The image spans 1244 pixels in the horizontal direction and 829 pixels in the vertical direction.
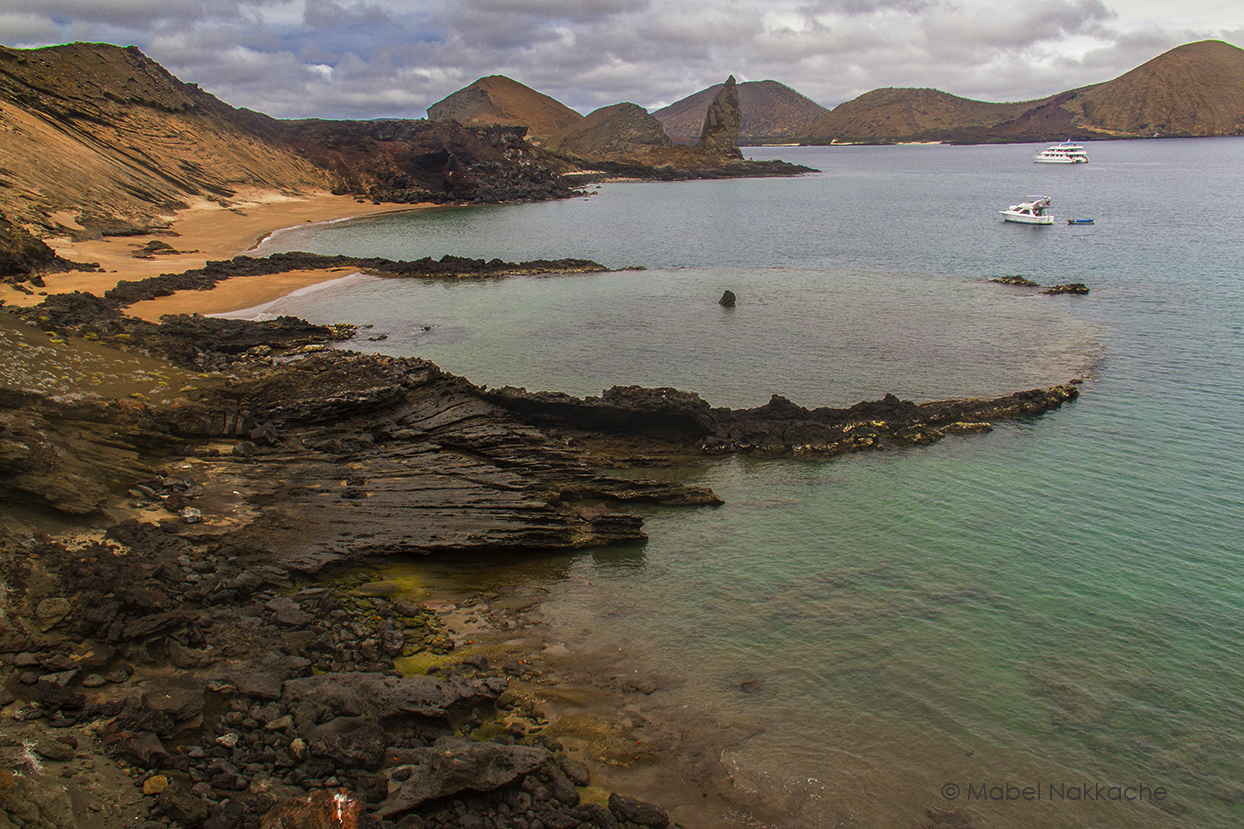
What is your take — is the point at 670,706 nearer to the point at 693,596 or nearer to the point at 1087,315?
the point at 693,596

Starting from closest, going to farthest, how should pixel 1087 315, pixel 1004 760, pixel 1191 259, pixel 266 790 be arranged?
pixel 266 790 → pixel 1004 760 → pixel 1087 315 → pixel 1191 259

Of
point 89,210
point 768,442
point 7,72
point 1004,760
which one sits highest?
point 7,72

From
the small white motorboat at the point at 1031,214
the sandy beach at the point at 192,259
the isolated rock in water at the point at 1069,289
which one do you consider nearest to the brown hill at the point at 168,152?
the sandy beach at the point at 192,259

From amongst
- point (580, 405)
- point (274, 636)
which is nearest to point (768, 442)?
point (580, 405)

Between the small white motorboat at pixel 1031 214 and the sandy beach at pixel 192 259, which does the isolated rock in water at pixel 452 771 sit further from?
the small white motorboat at pixel 1031 214

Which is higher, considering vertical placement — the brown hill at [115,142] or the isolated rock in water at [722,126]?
the isolated rock in water at [722,126]

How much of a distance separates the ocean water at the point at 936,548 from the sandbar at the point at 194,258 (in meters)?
3.33

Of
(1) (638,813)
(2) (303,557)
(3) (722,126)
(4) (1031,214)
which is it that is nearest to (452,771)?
(1) (638,813)

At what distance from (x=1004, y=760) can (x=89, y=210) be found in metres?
62.9

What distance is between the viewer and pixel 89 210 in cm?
4994

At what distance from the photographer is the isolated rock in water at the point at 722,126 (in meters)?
170

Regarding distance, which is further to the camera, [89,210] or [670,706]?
[89,210]

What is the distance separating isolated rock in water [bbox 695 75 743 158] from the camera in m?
170

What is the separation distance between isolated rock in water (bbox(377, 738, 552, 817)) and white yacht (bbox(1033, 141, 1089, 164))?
191139 millimetres
